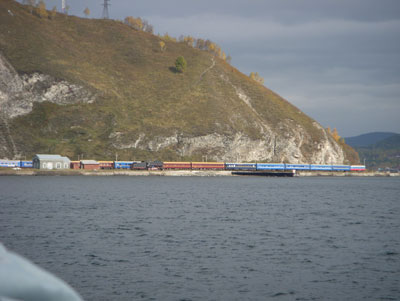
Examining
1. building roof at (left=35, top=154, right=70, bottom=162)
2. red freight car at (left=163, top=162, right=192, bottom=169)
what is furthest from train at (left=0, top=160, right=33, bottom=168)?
red freight car at (left=163, top=162, right=192, bottom=169)

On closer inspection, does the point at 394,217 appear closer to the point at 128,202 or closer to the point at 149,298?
the point at 128,202

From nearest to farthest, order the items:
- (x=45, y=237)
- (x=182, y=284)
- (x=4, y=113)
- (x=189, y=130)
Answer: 1. (x=182, y=284)
2. (x=45, y=237)
3. (x=4, y=113)
4. (x=189, y=130)

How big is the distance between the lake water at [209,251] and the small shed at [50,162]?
296ft

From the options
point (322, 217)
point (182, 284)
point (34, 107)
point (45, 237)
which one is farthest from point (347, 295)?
point (34, 107)

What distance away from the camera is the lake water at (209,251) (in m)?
21.6

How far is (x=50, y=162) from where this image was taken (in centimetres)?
14475

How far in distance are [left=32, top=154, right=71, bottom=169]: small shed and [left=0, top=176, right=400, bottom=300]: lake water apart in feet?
296

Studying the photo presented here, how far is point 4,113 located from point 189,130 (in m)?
71.2

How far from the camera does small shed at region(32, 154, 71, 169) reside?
5635 inches

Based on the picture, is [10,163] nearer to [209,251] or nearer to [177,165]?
[177,165]

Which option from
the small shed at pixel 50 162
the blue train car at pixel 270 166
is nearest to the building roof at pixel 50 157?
the small shed at pixel 50 162

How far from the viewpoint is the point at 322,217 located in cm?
5234

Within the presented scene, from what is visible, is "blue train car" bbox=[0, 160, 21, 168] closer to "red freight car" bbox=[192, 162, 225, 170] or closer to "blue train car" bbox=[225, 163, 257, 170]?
"red freight car" bbox=[192, 162, 225, 170]

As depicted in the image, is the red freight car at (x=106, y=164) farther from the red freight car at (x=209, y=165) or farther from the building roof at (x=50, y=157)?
the red freight car at (x=209, y=165)
